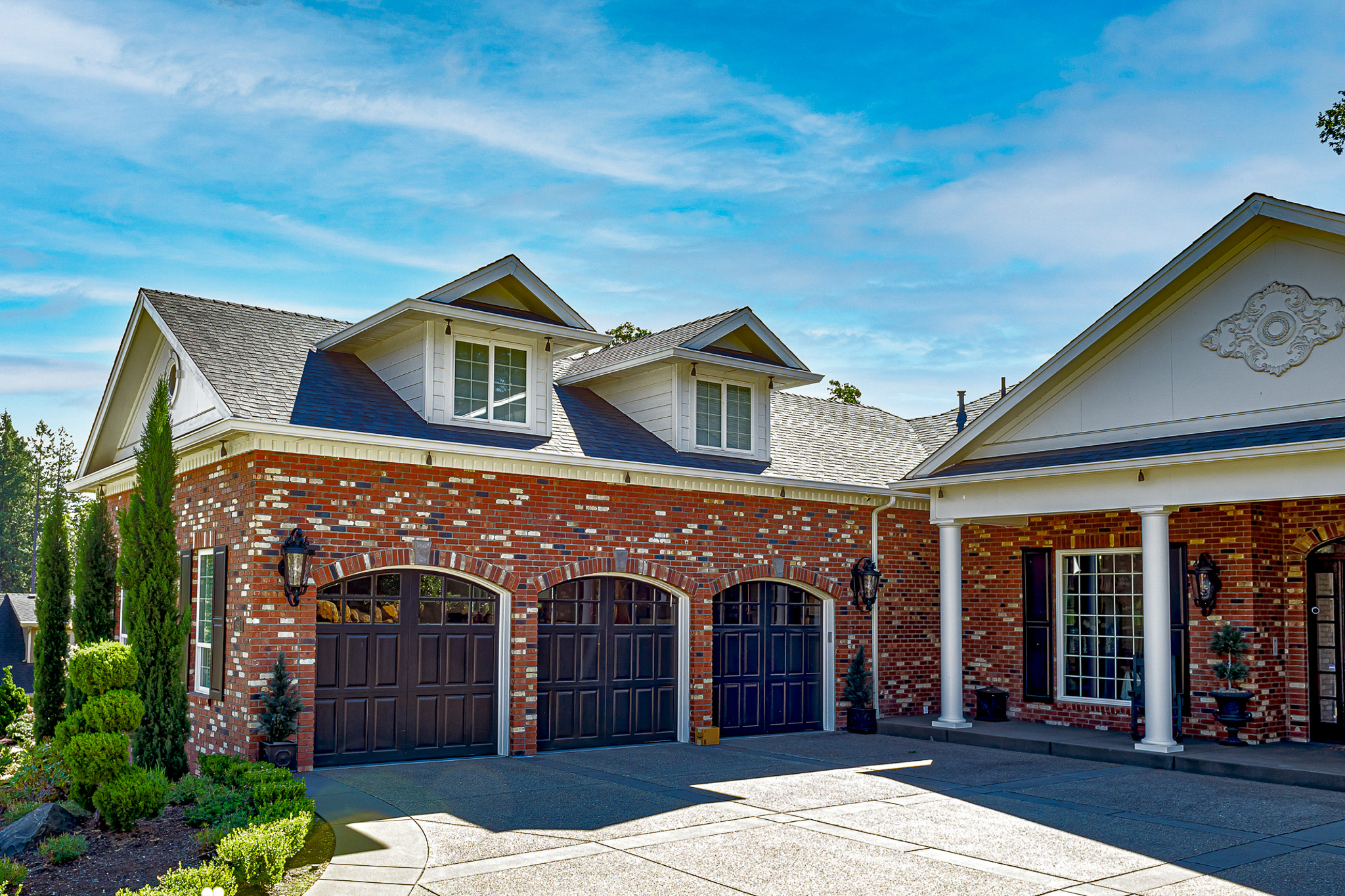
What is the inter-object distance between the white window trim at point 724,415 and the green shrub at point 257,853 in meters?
9.63

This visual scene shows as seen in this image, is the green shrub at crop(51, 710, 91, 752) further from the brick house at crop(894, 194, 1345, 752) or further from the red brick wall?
the brick house at crop(894, 194, 1345, 752)

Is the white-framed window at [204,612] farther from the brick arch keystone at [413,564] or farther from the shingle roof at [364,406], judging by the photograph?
the shingle roof at [364,406]

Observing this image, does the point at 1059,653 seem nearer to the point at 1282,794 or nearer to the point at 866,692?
the point at 866,692

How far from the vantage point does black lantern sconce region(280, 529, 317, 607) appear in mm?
11547

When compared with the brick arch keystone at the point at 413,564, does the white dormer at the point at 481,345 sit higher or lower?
higher

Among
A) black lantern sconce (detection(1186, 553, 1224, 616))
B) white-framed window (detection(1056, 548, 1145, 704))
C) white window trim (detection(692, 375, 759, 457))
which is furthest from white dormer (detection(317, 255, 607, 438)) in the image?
black lantern sconce (detection(1186, 553, 1224, 616))

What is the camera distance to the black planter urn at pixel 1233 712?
12891mm

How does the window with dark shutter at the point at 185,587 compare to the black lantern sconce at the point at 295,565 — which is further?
the window with dark shutter at the point at 185,587

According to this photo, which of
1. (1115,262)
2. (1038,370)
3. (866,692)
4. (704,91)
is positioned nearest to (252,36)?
(704,91)

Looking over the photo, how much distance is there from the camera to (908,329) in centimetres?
2288

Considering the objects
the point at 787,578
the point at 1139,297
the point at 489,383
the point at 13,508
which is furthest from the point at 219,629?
the point at 13,508

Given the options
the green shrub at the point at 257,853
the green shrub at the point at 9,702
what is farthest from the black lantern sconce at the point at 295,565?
the green shrub at the point at 9,702

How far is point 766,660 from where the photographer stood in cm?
1598

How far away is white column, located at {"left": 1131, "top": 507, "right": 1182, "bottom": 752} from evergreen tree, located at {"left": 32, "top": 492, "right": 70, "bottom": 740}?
14535mm
